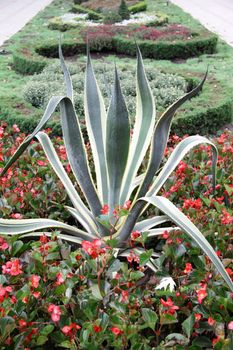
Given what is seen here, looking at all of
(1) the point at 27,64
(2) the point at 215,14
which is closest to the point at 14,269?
(1) the point at 27,64

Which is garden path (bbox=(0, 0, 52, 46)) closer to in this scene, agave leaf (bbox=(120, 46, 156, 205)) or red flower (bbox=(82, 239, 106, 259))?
agave leaf (bbox=(120, 46, 156, 205))

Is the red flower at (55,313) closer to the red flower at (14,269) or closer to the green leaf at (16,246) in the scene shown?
the red flower at (14,269)

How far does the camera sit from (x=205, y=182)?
2887mm

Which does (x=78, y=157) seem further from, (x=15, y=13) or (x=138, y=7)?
(x=15, y=13)

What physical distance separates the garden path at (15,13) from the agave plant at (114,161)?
7.55 metres

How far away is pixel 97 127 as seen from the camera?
9.08 ft

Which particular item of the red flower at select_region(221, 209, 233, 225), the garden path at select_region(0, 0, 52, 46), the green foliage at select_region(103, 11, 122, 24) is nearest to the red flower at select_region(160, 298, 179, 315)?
the red flower at select_region(221, 209, 233, 225)

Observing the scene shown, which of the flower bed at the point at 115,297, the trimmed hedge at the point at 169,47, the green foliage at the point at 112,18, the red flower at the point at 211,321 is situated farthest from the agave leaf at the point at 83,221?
the green foliage at the point at 112,18

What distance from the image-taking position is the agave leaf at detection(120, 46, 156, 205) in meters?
2.66

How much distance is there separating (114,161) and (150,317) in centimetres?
87

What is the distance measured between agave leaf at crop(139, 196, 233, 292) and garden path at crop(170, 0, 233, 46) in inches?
306

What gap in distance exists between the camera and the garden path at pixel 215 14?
34.9ft

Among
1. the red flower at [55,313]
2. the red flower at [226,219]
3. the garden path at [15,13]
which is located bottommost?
the garden path at [15,13]

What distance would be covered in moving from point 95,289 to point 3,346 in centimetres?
35
